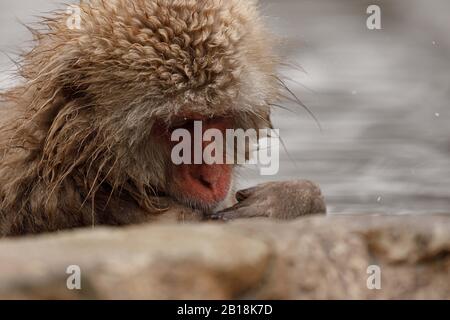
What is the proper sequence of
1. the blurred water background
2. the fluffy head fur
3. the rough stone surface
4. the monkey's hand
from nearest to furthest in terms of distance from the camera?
the rough stone surface → the fluffy head fur → the monkey's hand → the blurred water background

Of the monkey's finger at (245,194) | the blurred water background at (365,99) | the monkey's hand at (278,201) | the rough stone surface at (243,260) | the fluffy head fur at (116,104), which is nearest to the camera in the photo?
the rough stone surface at (243,260)

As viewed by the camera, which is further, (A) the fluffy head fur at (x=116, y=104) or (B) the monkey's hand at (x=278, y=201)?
(B) the monkey's hand at (x=278, y=201)

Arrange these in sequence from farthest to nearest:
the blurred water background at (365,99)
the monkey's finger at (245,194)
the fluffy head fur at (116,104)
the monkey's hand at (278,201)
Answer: the blurred water background at (365,99)
the monkey's finger at (245,194)
the monkey's hand at (278,201)
the fluffy head fur at (116,104)

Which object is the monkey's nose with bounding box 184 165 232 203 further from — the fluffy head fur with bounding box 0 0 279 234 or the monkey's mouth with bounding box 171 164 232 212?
the fluffy head fur with bounding box 0 0 279 234

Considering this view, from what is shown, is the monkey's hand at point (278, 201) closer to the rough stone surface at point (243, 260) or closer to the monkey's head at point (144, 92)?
the monkey's head at point (144, 92)

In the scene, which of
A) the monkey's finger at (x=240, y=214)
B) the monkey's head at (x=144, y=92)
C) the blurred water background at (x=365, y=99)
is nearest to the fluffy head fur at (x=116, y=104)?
the monkey's head at (x=144, y=92)

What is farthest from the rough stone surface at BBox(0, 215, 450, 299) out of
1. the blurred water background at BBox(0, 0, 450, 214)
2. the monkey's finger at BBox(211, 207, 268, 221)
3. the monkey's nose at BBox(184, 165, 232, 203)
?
the blurred water background at BBox(0, 0, 450, 214)

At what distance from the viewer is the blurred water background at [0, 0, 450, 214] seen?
6777 mm

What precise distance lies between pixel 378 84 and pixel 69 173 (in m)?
5.13

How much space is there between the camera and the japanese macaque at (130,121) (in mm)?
4207

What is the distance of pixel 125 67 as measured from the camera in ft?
13.9

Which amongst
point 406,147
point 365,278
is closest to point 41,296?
point 365,278

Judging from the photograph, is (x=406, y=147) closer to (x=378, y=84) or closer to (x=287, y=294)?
(x=378, y=84)

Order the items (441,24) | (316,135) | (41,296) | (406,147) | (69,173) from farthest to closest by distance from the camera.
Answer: (441,24), (316,135), (406,147), (69,173), (41,296)
